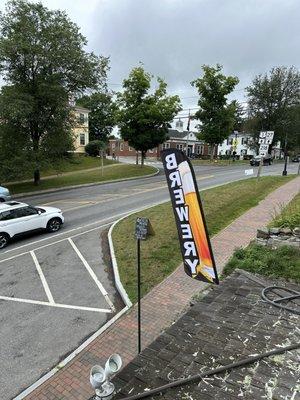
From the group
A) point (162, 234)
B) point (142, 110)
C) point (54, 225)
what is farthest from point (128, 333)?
point (142, 110)

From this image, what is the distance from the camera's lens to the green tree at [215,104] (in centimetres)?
4744

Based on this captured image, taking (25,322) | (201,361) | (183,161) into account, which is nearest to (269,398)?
(201,361)

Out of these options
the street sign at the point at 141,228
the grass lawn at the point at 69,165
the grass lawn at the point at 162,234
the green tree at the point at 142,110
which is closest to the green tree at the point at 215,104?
the green tree at the point at 142,110

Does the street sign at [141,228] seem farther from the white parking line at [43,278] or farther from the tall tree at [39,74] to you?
the tall tree at [39,74]

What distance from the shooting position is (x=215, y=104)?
48.3m

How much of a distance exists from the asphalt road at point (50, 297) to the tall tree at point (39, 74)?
12244 mm

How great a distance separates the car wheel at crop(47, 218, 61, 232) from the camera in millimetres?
16703

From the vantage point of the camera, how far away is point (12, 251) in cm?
1423

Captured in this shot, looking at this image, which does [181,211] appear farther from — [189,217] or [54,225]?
[54,225]

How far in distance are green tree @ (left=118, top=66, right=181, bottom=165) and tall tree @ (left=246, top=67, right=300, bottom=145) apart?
27635 mm

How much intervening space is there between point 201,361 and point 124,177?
32143 mm

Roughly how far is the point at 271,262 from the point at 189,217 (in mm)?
3394

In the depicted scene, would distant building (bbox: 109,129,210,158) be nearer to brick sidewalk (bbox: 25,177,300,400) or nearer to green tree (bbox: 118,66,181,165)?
green tree (bbox: 118,66,181,165)

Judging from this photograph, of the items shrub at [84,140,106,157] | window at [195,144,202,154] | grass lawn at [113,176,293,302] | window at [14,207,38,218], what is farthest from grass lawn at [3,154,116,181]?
window at [195,144,202,154]
